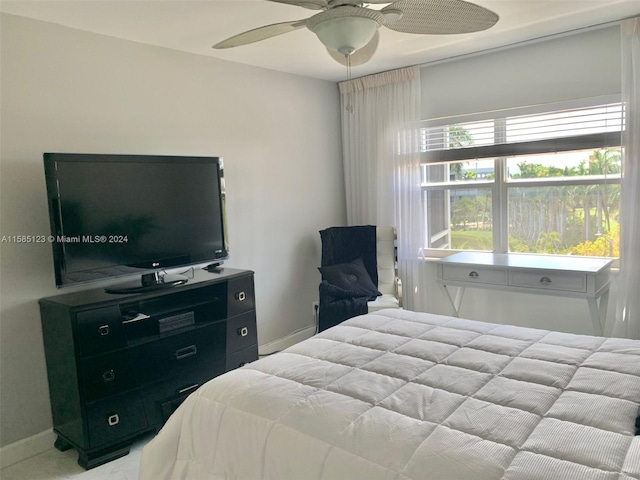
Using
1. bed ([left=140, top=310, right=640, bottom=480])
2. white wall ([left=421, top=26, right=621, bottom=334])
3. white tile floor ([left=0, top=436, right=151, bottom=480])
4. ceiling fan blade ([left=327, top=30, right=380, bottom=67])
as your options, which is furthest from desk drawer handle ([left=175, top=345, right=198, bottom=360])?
white wall ([left=421, top=26, right=621, bottom=334])

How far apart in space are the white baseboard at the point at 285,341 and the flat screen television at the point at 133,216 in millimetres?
1115

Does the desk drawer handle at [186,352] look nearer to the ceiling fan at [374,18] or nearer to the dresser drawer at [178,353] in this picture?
the dresser drawer at [178,353]

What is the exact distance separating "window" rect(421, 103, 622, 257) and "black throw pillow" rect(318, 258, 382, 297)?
Answer: 32.4 inches

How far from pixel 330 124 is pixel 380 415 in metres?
3.62

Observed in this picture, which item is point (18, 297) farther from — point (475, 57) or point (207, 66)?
point (475, 57)

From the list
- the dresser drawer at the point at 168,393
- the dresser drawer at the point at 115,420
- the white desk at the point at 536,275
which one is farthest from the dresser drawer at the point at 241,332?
the white desk at the point at 536,275

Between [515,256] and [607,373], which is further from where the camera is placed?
[515,256]

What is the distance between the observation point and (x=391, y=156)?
439cm

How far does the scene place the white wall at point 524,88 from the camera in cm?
342

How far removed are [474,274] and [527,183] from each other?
3.04 feet

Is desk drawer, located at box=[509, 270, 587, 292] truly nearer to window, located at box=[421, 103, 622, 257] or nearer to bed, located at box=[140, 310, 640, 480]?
window, located at box=[421, 103, 622, 257]

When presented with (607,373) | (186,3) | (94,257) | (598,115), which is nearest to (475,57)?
(598,115)

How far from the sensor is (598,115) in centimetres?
346

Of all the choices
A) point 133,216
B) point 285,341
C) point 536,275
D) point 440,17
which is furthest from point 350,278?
point 440,17
